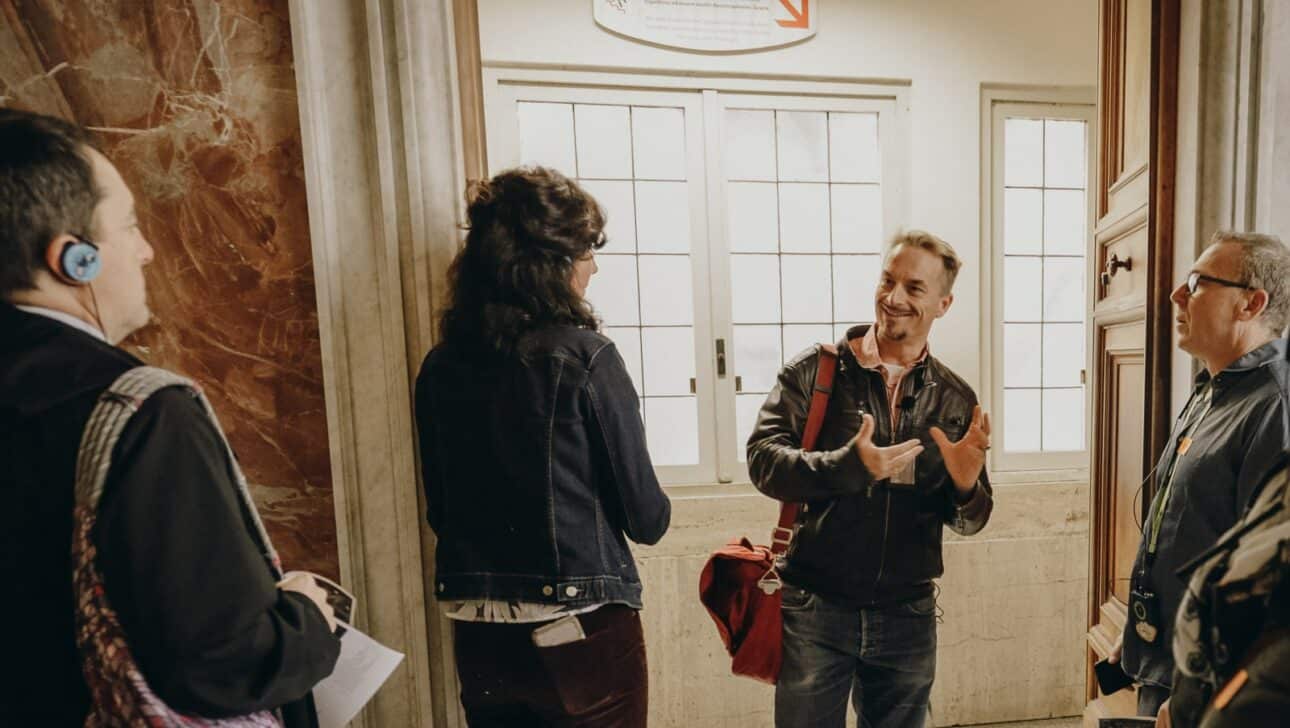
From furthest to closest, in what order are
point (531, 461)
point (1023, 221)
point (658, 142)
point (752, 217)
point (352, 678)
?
point (1023, 221) → point (752, 217) → point (658, 142) → point (531, 461) → point (352, 678)

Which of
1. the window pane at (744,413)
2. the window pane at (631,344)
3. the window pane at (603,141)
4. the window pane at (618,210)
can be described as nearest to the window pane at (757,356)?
the window pane at (744,413)

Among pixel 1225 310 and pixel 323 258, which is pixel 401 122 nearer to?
pixel 323 258

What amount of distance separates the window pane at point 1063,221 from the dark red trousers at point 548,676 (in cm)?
314

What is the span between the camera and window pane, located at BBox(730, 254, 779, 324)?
293cm

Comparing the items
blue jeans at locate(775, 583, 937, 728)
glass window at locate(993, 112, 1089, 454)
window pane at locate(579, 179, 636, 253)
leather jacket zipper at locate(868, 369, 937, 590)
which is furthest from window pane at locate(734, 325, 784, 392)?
blue jeans at locate(775, 583, 937, 728)

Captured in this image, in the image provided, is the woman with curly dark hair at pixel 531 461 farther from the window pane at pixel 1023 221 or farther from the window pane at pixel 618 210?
the window pane at pixel 1023 221

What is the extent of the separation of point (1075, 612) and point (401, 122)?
3567 millimetres

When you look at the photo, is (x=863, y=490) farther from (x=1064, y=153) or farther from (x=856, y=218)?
(x=1064, y=153)

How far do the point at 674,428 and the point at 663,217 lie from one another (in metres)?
1.07

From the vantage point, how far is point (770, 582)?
1.52 m

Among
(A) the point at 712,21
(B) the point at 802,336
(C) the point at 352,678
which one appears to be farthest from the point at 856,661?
(A) the point at 712,21

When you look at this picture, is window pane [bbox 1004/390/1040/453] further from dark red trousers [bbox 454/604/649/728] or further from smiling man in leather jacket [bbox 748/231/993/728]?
dark red trousers [bbox 454/604/649/728]

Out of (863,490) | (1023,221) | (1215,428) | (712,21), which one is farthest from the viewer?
(1023,221)

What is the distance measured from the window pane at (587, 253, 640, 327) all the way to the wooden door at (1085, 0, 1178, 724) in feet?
6.05
